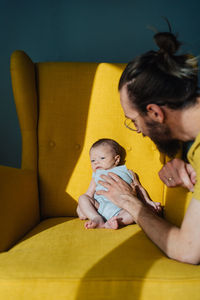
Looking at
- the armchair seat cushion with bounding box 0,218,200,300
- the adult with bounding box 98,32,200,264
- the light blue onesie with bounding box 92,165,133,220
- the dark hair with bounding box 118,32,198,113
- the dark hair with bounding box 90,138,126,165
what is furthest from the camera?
the dark hair with bounding box 90,138,126,165

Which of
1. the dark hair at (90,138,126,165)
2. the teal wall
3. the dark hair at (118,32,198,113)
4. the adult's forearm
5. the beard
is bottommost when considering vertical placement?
the adult's forearm

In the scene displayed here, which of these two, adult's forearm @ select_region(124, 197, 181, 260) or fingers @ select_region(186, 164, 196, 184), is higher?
fingers @ select_region(186, 164, 196, 184)

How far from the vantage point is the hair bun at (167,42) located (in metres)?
1.21

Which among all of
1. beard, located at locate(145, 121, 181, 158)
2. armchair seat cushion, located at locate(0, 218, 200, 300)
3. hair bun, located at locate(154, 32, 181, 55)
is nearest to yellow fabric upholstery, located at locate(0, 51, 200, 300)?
armchair seat cushion, located at locate(0, 218, 200, 300)

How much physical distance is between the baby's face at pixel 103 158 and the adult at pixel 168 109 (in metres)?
0.35

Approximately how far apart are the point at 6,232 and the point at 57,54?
1531 mm

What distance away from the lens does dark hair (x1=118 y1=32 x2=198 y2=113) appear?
1.22 meters

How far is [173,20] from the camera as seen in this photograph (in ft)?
7.41

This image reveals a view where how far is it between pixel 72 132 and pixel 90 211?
54cm

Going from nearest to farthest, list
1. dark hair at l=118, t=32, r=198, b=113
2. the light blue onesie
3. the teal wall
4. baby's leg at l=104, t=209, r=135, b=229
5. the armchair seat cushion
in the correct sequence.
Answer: the armchair seat cushion
dark hair at l=118, t=32, r=198, b=113
baby's leg at l=104, t=209, r=135, b=229
the light blue onesie
the teal wall

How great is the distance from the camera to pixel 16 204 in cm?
144

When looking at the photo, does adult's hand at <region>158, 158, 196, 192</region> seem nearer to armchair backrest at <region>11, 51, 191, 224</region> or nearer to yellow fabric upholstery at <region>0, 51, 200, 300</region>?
yellow fabric upholstery at <region>0, 51, 200, 300</region>

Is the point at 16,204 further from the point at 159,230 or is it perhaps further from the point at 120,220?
the point at 159,230

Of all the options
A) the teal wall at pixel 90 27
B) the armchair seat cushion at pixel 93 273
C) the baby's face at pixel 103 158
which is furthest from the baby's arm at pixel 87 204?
the teal wall at pixel 90 27
